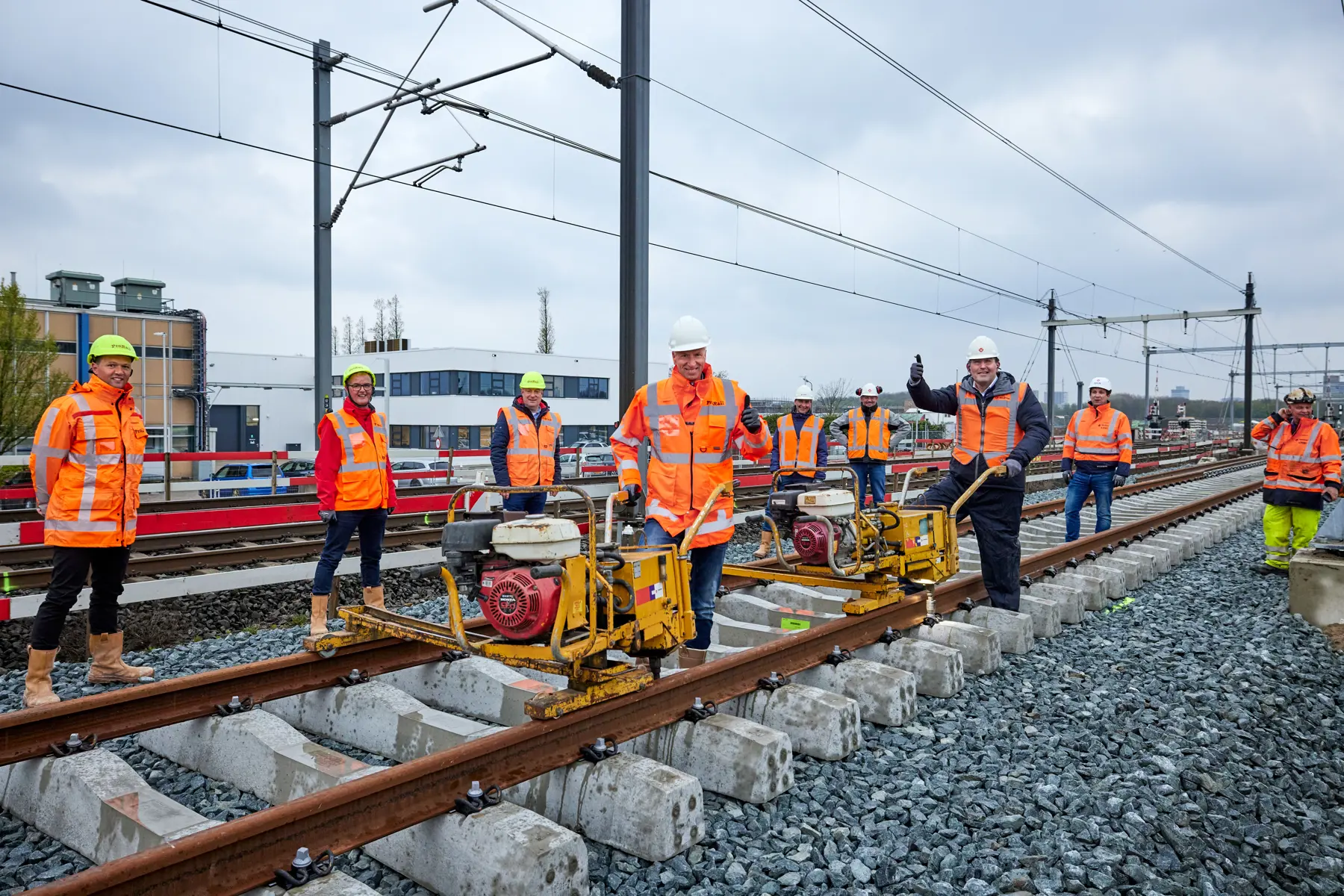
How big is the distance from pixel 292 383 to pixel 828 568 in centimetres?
4766

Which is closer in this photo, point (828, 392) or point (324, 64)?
point (324, 64)

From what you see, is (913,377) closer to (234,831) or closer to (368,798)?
(368,798)

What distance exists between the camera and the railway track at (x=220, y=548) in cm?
777

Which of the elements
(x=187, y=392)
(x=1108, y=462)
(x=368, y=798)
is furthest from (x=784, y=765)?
(x=187, y=392)

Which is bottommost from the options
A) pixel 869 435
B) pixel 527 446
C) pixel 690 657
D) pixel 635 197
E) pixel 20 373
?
pixel 690 657

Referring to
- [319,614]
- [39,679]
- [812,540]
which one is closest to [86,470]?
[39,679]

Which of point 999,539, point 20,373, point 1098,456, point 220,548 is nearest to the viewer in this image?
point 999,539

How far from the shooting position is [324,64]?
12.2m

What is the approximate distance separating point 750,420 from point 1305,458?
6892 mm

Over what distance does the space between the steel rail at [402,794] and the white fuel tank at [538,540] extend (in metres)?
0.67

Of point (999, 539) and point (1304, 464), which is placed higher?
point (1304, 464)

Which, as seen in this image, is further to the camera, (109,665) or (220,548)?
(220,548)

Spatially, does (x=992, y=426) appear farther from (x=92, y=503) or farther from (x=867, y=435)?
(x=92, y=503)

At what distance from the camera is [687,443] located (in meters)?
4.61
